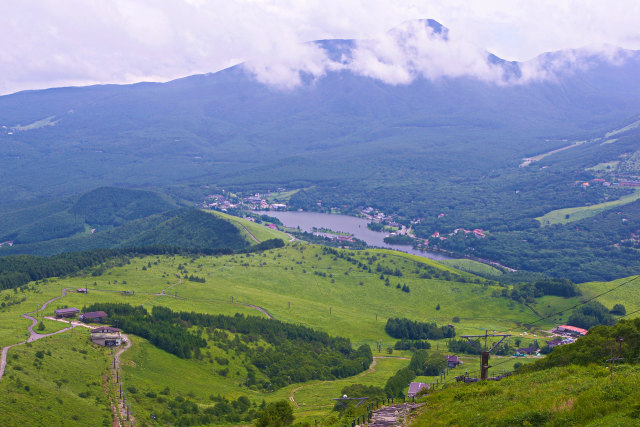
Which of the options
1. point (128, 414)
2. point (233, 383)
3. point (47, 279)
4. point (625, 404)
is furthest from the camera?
point (47, 279)

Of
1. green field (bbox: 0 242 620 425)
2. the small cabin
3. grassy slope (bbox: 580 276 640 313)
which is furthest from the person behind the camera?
grassy slope (bbox: 580 276 640 313)

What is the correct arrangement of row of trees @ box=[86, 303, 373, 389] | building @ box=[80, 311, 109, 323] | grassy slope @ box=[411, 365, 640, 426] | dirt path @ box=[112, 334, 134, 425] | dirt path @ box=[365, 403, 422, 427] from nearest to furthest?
1. grassy slope @ box=[411, 365, 640, 426]
2. dirt path @ box=[365, 403, 422, 427]
3. dirt path @ box=[112, 334, 134, 425]
4. row of trees @ box=[86, 303, 373, 389]
5. building @ box=[80, 311, 109, 323]

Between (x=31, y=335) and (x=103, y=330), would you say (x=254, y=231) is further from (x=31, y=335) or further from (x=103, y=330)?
(x=31, y=335)

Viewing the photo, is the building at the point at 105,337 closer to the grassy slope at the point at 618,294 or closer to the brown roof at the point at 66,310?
the brown roof at the point at 66,310

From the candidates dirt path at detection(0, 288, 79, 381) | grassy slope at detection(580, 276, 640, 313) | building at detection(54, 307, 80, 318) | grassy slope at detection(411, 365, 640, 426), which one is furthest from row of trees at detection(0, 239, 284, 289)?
grassy slope at detection(580, 276, 640, 313)

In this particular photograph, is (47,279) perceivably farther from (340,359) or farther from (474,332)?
(474,332)

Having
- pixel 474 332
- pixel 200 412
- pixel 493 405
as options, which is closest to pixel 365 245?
pixel 474 332

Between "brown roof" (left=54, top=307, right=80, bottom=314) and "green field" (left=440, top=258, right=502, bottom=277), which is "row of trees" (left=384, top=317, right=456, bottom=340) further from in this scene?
"green field" (left=440, top=258, right=502, bottom=277)

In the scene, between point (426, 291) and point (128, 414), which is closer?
point (128, 414)
